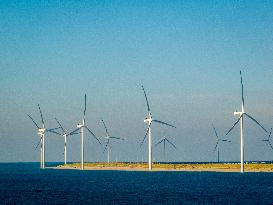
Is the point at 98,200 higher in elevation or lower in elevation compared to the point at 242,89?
lower

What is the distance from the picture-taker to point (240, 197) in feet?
353

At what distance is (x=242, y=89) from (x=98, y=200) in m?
101

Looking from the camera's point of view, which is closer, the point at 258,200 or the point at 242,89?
the point at 258,200

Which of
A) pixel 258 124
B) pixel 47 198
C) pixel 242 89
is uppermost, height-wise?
pixel 242 89

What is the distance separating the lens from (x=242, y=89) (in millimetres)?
191375

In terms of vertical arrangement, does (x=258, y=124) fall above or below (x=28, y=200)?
above

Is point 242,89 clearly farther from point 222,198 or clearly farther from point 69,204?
point 69,204

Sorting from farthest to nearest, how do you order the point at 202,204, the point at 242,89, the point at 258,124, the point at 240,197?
the point at 242,89, the point at 258,124, the point at 240,197, the point at 202,204

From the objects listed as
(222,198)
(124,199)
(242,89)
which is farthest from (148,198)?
(242,89)

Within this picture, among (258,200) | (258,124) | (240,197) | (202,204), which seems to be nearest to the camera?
(202,204)

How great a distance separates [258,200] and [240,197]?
7.34 metres

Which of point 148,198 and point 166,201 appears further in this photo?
point 148,198

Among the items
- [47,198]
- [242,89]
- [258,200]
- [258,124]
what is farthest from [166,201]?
[242,89]

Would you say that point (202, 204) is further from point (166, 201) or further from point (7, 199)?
point (7, 199)
